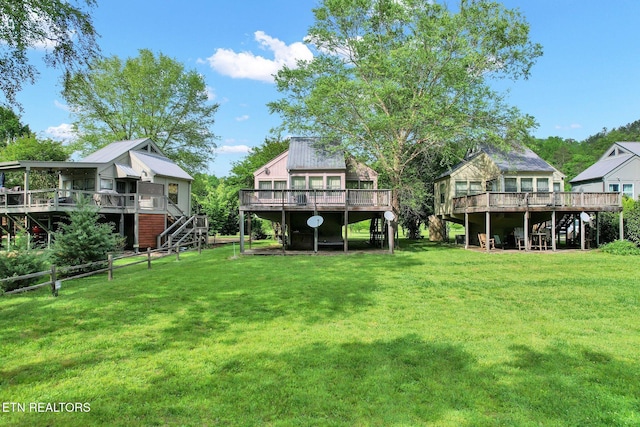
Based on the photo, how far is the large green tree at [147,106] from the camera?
3288 centimetres

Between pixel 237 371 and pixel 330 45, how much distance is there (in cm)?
2216

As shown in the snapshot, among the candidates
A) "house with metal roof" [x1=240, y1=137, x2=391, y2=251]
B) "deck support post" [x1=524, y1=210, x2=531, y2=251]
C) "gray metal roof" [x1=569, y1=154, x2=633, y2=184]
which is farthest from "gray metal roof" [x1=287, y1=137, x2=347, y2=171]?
"gray metal roof" [x1=569, y1=154, x2=633, y2=184]

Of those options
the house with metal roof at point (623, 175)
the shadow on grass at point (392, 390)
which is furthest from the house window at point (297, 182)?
the house with metal roof at point (623, 175)

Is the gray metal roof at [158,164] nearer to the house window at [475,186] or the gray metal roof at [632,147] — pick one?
the house window at [475,186]

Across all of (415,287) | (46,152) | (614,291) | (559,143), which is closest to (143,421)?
(415,287)

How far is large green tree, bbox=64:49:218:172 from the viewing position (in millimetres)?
32875

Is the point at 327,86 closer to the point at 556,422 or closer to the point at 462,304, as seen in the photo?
the point at 462,304

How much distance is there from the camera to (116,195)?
776 inches

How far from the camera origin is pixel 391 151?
74.3 feet

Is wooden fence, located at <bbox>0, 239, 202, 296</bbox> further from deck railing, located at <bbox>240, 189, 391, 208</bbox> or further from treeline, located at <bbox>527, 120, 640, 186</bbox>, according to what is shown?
treeline, located at <bbox>527, 120, 640, 186</bbox>

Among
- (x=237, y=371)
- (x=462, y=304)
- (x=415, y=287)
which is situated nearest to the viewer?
(x=237, y=371)

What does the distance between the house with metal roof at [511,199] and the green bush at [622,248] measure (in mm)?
1436

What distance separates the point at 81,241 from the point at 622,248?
23711 millimetres

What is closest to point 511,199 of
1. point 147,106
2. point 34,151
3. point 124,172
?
point 124,172
